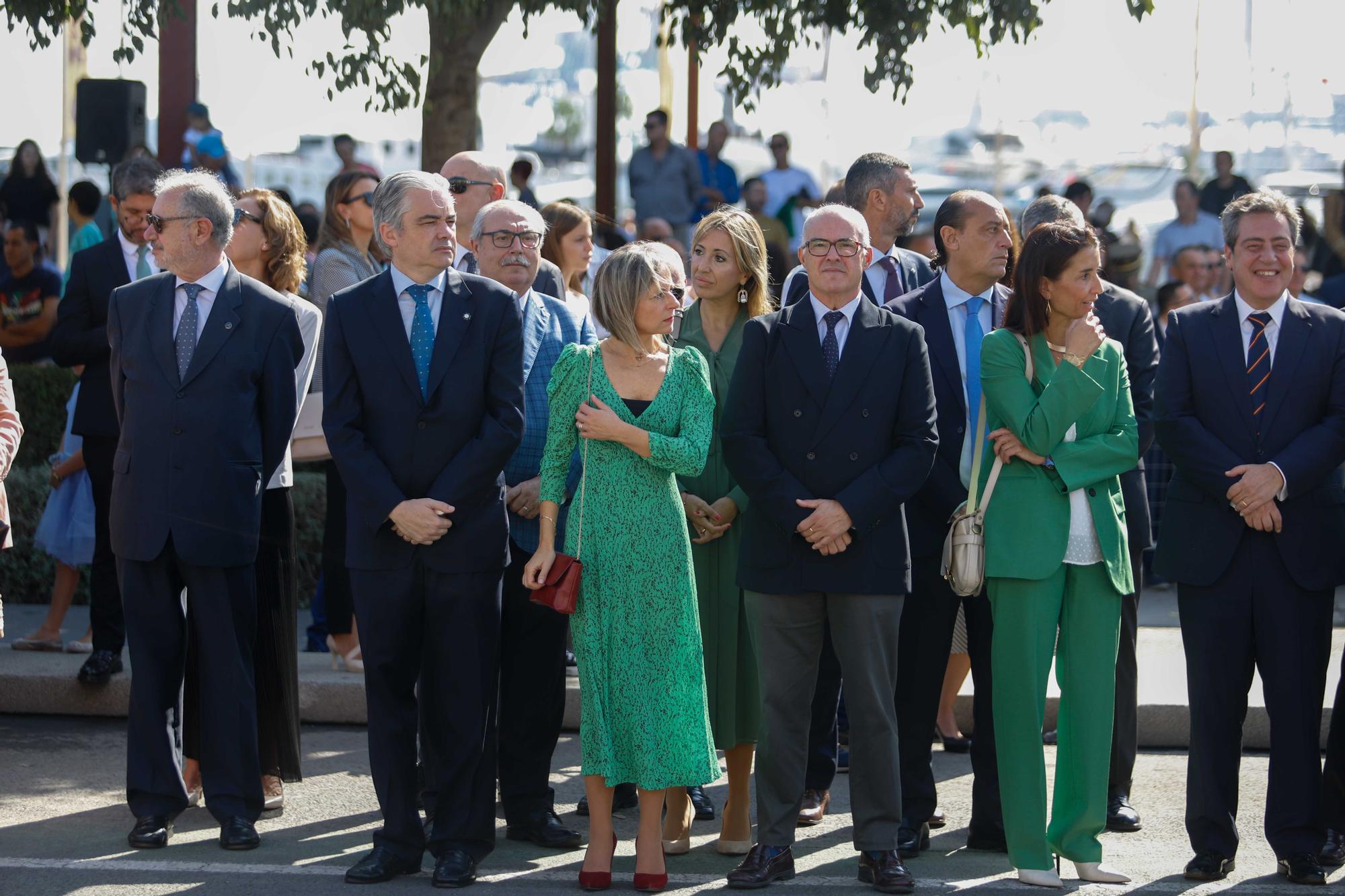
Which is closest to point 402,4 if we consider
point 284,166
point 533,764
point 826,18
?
point 826,18

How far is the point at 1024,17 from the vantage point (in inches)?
421

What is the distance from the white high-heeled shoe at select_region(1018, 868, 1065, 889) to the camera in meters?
5.63

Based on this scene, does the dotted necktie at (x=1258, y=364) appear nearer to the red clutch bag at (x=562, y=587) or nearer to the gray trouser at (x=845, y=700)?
the gray trouser at (x=845, y=700)

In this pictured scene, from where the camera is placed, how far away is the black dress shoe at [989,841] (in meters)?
6.14

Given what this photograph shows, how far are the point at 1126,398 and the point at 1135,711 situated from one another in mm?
1254

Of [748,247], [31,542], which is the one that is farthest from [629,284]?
[31,542]

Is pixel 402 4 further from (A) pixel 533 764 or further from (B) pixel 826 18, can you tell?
(A) pixel 533 764

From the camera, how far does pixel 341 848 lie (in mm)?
6141

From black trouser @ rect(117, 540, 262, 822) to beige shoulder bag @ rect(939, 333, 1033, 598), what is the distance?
8.00 feet

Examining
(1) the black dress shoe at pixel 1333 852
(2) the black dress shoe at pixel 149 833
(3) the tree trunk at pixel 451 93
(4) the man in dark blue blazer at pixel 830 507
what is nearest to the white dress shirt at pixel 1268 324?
(4) the man in dark blue blazer at pixel 830 507

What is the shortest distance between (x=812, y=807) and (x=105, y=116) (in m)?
8.90

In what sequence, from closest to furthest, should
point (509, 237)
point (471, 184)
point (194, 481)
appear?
point (194, 481)
point (509, 237)
point (471, 184)

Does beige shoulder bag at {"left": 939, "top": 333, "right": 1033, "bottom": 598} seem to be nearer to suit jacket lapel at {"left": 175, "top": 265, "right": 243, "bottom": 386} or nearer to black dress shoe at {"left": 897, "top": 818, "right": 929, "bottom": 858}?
black dress shoe at {"left": 897, "top": 818, "right": 929, "bottom": 858}

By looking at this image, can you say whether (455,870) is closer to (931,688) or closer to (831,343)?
(931,688)
